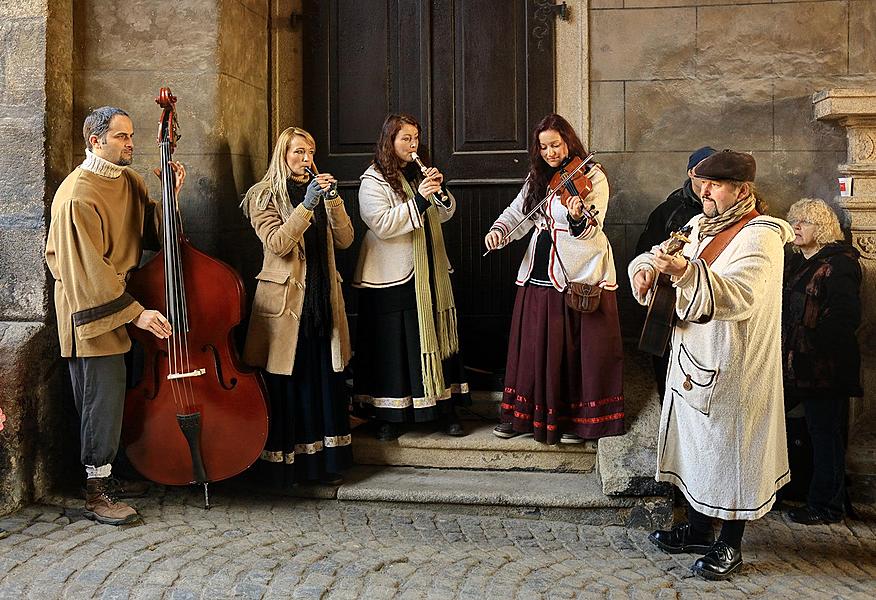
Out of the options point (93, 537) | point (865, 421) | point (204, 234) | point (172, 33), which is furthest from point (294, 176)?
point (865, 421)

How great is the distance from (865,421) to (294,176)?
9.50ft

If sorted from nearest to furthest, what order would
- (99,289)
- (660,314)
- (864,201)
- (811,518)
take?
1. (660,314)
2. (99,289)
3. (811,518)
4. (864,201)

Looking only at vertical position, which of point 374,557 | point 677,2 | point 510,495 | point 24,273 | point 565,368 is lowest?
point 374,557

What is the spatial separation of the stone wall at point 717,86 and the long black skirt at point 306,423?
1.63 m

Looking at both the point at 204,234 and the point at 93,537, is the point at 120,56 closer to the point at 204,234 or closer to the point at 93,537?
the point at 204,234

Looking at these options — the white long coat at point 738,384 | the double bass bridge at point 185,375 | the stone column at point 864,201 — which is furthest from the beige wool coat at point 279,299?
the stone column at point 864,201

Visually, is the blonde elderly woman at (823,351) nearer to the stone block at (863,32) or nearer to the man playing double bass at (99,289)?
the stone block at (863,32)

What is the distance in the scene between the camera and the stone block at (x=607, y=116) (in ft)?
16.9

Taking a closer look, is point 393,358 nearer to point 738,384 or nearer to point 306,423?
point 306,423

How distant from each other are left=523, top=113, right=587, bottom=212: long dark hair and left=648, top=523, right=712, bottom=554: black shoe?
1.54 meters

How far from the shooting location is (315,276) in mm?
4566

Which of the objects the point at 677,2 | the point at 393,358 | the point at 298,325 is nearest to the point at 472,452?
the point at 393,358

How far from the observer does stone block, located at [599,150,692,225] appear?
16.8ft

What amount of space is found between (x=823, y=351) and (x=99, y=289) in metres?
2.99
